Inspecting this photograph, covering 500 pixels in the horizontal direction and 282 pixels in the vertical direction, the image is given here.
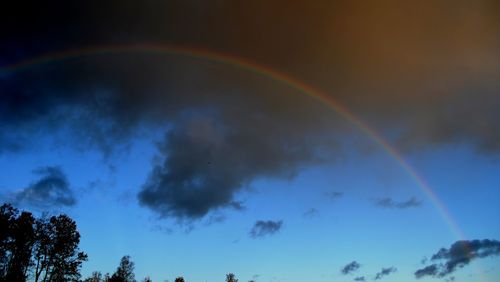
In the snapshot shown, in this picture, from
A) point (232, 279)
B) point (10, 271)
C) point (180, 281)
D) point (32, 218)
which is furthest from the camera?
point (232, 279)

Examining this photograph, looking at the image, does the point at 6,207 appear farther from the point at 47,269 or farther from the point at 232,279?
the point at 232,279

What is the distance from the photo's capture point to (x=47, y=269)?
74.9 m

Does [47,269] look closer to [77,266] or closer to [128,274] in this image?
[77,266]

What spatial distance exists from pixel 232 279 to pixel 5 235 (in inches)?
3548

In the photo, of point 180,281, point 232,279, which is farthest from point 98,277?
point 232,279

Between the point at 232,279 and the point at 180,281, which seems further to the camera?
the point at 232,279

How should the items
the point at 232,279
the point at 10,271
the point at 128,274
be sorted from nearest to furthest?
the point at 10,271, the point at 128,274, the point at 232,279

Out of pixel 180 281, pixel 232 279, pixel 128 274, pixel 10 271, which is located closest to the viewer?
pixel 10 271

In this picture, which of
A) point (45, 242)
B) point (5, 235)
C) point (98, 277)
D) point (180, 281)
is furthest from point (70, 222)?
point (98, 277)

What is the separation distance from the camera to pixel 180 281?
13212 cm

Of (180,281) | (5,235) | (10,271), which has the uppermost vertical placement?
(180,281)

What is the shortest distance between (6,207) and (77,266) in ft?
51.2

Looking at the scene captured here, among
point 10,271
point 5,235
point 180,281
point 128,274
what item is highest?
point 180,281

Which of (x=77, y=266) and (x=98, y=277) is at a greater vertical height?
(x=98, y=277)
